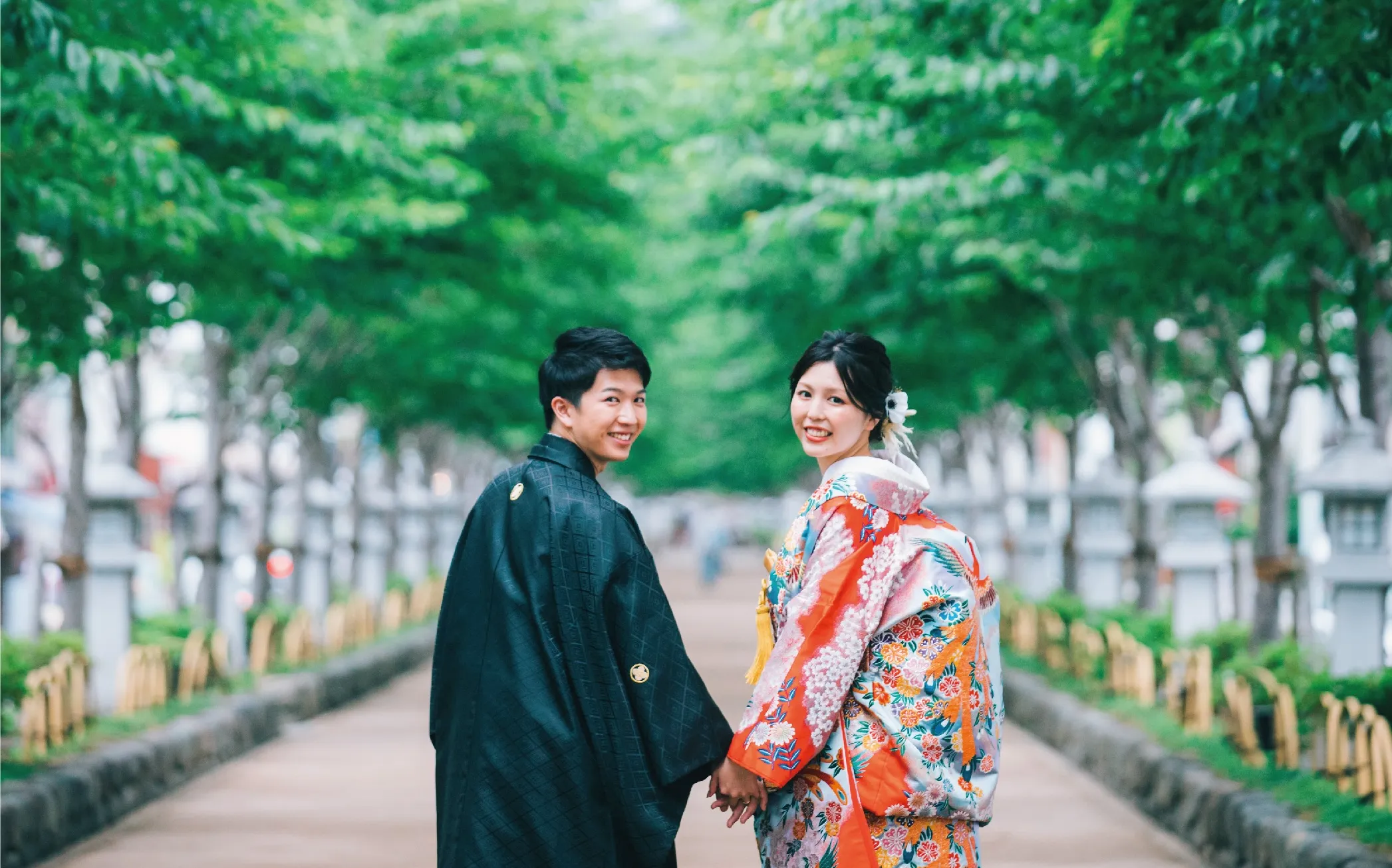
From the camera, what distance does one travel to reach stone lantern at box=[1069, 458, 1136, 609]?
16828 millimetres

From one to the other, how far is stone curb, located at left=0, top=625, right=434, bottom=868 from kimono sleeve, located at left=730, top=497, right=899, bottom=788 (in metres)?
4.79

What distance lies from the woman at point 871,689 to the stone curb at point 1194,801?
2.76m

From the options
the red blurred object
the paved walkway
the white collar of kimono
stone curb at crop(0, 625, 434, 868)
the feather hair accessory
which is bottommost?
the red blurred object

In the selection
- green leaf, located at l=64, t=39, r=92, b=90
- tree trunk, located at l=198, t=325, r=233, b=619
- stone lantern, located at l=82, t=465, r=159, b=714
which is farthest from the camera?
tree trunk, located at l=198, t=325, r=233, b=619

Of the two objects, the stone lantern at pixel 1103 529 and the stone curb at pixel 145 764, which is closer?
the stone curb at pixel 145 764

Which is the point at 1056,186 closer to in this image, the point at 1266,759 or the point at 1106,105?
the point at 1106,105

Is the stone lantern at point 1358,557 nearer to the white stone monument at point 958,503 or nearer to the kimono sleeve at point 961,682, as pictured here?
the kimono sleeve at point 961,682

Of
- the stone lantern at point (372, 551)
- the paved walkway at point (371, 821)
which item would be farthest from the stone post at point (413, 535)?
the paved walkway at point (371, 821)

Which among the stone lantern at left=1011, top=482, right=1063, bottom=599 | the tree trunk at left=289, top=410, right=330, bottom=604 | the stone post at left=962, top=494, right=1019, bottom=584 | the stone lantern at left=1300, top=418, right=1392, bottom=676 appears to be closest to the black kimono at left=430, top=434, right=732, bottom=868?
the stone lantern at left=1300, top=418, right=1392, bottom=676

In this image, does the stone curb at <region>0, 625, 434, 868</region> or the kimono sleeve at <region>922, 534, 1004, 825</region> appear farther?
the stone curb at <region>0, 625, 434, 868</region>

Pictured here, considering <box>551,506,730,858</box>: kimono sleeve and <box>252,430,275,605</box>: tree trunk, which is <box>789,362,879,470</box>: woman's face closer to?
<box>551,506,730,858</box>: kimono sleeve

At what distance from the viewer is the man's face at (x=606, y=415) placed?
433 cm

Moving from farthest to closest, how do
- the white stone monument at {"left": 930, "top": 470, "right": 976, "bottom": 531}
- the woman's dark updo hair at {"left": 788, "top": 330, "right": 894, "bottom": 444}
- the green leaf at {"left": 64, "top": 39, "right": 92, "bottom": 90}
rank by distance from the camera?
the white stone monument at {"left": 930, "top": 470, "right": 976, "bottom": 531}, the green leaf at {"left": 64, "top": 39, "right": 92, "bottom": 90}, the woman's dark updo hair at {"left": 788, "top": 330, "right": 894, "bottom": 444}

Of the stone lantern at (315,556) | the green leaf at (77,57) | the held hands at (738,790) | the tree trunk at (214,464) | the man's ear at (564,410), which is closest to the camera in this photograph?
the held hands at (738,790)
